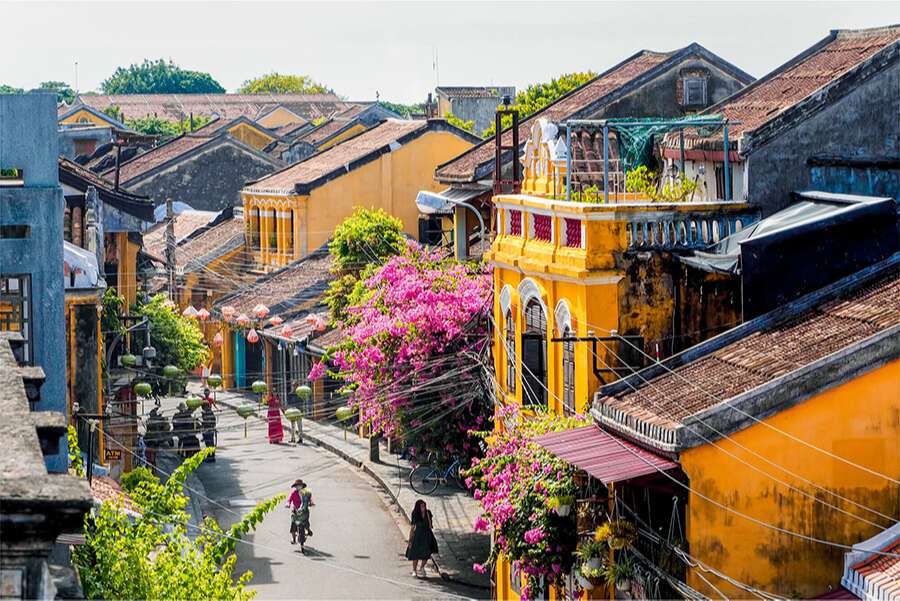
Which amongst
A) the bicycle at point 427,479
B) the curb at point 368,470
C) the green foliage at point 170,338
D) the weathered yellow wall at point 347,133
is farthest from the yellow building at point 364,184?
the weathered yellow wall at point 347,133

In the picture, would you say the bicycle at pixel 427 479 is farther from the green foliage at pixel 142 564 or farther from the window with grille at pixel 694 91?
the green foliage at pixel 142 564

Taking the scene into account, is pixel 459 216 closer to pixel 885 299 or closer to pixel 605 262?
pixel 605 262

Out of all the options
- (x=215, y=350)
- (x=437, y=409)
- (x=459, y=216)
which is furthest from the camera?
(x=215, y=350)

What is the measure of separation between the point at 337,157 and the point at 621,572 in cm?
3512

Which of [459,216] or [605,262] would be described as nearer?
[605,262]

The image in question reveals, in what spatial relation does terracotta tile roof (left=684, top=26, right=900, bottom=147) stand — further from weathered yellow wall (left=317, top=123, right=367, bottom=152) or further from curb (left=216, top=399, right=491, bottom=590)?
Result: weathered yellow wall (left=317, top=123, right=367, bottom=152)

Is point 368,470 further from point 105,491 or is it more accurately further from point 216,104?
point 216,104

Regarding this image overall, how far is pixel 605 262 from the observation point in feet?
69.8

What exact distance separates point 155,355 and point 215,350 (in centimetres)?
2138

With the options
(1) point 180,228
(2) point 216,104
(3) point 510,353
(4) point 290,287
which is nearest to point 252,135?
(1) point 180,228

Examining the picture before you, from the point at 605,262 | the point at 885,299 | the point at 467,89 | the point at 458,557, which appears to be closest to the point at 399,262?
the point at 458,557

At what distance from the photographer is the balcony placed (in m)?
21.2

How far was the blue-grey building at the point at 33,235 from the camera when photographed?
21094 mm

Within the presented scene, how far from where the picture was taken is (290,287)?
157ft
